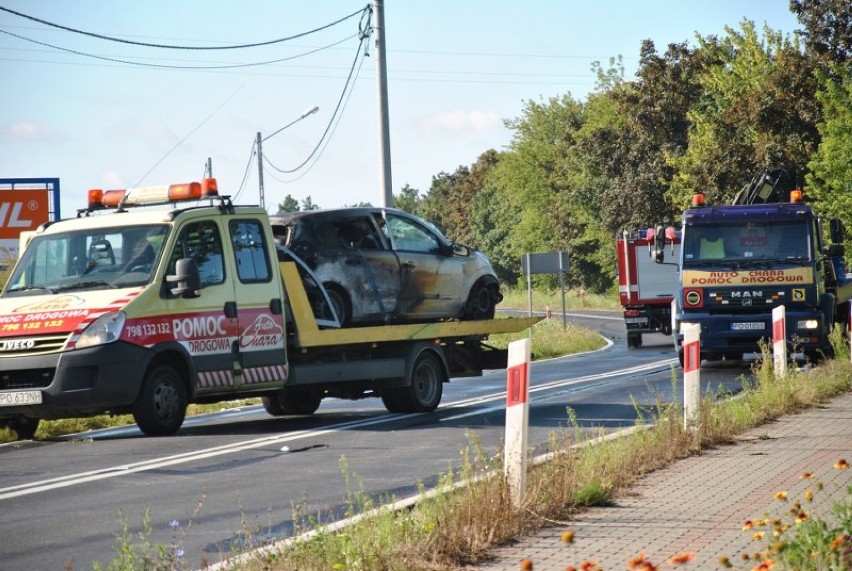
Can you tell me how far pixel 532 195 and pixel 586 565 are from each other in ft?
323

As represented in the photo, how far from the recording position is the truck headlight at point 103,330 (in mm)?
13141

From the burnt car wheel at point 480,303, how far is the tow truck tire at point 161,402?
4722mm

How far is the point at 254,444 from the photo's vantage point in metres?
13.4

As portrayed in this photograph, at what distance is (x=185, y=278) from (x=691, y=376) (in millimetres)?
5077

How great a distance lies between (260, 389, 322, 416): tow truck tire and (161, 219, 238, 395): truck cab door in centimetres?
270

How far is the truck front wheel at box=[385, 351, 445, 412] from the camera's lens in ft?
53.9

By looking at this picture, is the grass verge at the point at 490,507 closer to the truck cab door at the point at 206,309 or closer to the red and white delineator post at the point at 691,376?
the red and white delineator post at the point at 691,376

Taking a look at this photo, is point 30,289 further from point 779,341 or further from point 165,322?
point 779,341

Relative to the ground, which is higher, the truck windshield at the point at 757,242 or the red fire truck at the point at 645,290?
the truck windshield at the point at 757,242

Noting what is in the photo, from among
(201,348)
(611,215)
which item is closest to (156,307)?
(201,348)

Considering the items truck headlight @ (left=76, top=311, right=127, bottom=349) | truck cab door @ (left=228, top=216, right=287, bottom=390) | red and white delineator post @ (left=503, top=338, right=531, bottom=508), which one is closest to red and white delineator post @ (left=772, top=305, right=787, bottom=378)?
truck cab door @ (left=228, top=216, right=287, bottom=390)

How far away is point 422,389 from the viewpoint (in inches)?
659

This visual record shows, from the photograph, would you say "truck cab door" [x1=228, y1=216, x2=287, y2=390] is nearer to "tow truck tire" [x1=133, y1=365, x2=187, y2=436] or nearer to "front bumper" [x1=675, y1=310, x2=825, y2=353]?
"tow truck tire" [x1=133, y1=365, x2=187, y2=436]

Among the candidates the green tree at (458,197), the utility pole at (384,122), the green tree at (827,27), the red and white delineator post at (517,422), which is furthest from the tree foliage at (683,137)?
the red and white delineator post at (517,422)
